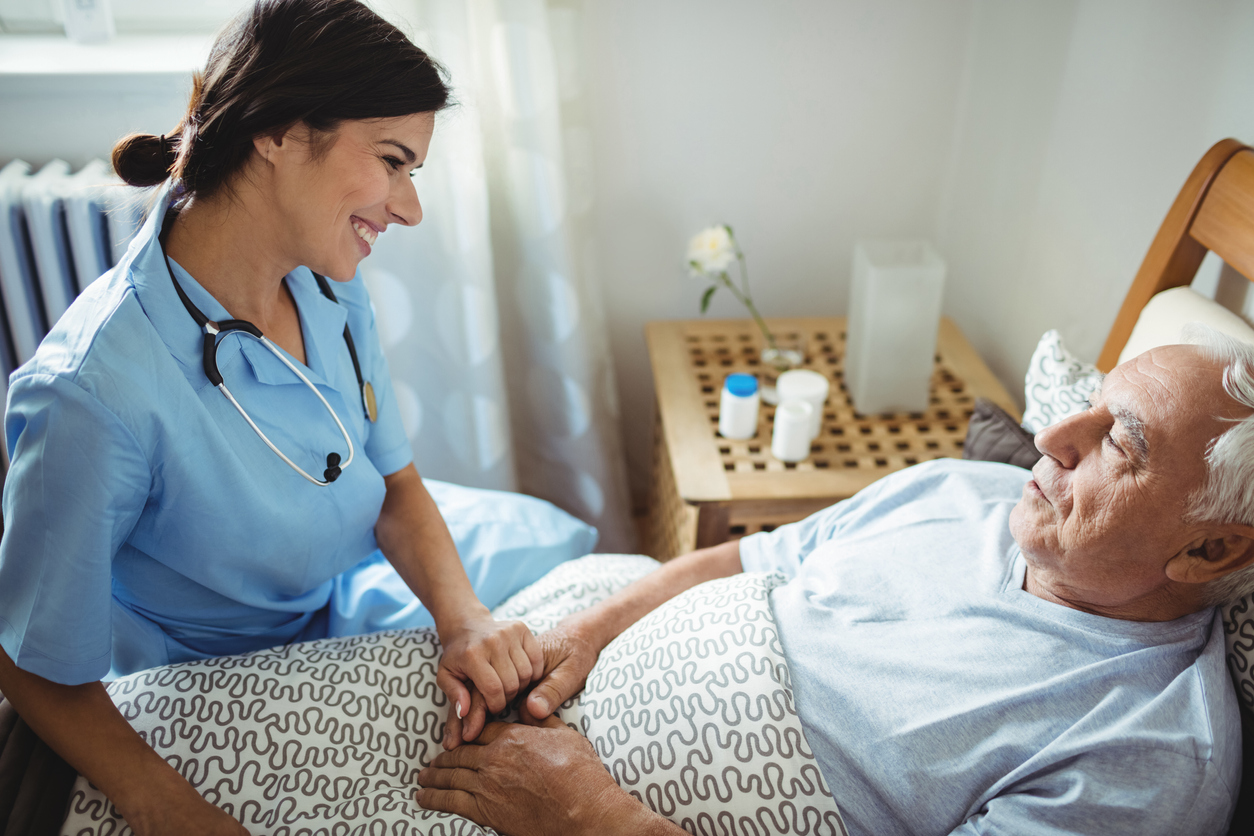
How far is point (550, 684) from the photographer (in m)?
1.12

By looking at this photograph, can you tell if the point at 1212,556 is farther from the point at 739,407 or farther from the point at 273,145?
the point at 273,145

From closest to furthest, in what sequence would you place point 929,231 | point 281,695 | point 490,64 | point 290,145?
1. point 290,145
2. point 281,695
3. point 490,64
4. point 929,231

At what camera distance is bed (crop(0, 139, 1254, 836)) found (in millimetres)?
927

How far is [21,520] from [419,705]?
49 cm

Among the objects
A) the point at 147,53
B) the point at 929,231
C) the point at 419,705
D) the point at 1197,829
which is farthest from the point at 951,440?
the point at 147,53

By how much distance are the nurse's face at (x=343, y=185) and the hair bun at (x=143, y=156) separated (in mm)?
182

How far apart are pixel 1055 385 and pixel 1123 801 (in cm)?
58

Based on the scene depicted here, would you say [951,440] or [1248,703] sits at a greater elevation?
[1248,703]

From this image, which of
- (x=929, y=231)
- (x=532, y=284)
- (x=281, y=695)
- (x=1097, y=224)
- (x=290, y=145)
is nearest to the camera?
(x=290, y=145)

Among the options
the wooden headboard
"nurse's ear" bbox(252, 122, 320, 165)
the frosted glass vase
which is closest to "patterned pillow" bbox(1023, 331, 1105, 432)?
the wooden headboard

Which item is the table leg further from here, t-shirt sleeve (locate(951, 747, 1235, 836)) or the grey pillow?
t-shirt sleeve (locate(951, 747, 1235, 836))

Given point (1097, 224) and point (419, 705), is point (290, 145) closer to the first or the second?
point (419, 705)

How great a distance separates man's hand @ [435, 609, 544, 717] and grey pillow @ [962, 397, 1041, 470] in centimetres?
73

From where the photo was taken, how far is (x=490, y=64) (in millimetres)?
1673
